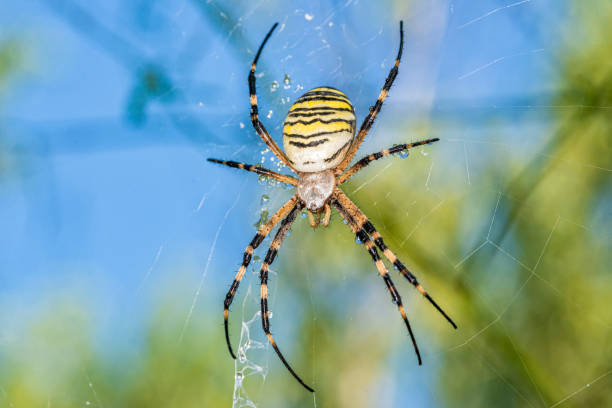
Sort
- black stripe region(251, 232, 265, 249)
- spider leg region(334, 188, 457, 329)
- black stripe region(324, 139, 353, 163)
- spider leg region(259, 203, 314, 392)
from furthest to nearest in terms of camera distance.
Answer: black stripe region(251, 232, 265, 249) < spider leg region(259, 203, 314, 392) < black stripe region(324, 139, 353, 163) < spider leg region(334, 188, 457, 329)

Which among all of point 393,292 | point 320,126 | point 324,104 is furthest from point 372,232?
point 324,104

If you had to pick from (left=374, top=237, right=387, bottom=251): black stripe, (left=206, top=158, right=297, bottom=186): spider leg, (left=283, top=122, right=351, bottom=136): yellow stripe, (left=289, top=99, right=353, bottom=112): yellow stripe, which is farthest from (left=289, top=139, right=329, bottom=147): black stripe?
(left=374, top=237, right=387, bottom=251): black stripe

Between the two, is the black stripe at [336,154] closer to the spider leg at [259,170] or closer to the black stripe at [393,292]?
the spider leg at [259,170]

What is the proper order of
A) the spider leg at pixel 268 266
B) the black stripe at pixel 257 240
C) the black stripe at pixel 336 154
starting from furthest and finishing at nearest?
the black stripe at pixel 257 240 → the spider leg at pixel 268 266 → the black stripe at pixel 336 154

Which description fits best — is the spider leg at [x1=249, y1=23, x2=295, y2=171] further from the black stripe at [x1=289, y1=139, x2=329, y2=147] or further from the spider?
the black stripe at [x1=289, y1=139, x2=329, y2=147]

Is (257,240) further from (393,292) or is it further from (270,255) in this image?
(393,292)

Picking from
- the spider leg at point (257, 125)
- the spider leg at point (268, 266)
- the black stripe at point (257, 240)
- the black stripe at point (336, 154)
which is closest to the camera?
the black stripe at point (336, 154)

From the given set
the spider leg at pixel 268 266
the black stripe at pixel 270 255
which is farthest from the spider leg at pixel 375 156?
the black stripe at pixel 270 255
